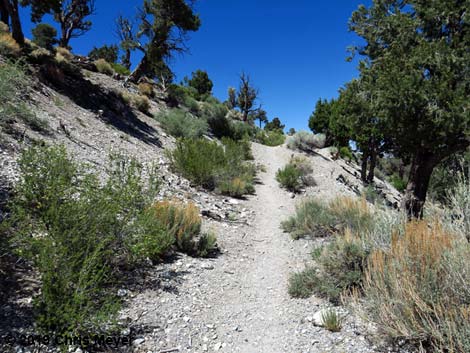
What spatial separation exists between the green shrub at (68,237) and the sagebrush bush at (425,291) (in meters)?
2.46

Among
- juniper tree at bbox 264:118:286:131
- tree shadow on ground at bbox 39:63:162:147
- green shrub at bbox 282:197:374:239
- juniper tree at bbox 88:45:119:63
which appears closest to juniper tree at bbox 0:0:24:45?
tree shadow on ground at bbox 39:63:162:147

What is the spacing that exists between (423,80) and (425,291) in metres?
5.09

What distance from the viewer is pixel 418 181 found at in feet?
23.1

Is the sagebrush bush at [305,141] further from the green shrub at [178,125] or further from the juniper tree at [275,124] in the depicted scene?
the juniper tree at [275,124]

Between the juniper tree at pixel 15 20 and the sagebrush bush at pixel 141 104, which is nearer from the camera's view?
the juniper tree at pixel 15 20

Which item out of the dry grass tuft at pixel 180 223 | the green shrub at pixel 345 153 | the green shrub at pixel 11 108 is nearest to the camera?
the dry grass tuft at pixel 180 223

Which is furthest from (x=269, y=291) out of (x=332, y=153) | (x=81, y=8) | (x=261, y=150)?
(x=81, y=8)

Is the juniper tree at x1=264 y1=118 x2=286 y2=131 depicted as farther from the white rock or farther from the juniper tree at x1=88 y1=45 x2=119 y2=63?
the white rock

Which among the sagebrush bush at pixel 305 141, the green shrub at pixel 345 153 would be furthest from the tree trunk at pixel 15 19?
the green shrub at pixel 345 153

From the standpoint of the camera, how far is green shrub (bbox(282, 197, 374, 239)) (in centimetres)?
551

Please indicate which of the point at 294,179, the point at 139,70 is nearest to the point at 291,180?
the point at 294,179

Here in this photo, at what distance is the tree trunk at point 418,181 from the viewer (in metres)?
6.94

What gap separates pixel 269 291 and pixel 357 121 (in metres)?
5.64

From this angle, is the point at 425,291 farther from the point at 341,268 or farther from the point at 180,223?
the point at 180,223
